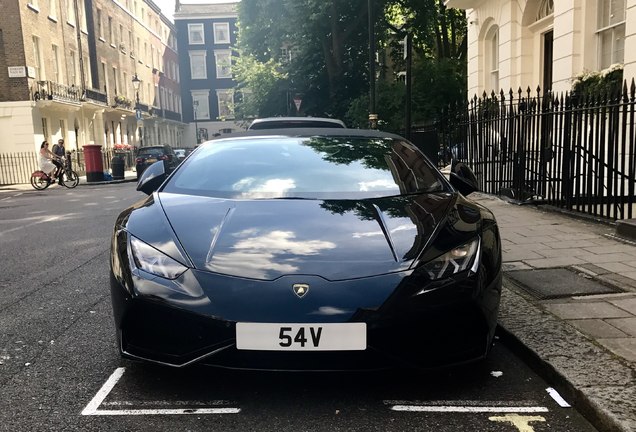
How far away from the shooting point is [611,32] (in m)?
10.4

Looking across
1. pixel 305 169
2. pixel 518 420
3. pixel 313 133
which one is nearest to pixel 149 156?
pixel 313 133

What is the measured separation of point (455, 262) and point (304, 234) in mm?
771

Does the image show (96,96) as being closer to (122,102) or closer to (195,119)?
(122,102)

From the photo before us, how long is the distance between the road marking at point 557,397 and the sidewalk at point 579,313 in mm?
29

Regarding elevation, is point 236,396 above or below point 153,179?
below

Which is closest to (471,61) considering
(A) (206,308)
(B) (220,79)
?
(A) (206,308)

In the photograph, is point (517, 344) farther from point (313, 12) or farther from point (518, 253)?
point (313, 12)

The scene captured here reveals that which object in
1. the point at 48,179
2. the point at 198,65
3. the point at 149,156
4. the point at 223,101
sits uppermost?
the point at 198,65

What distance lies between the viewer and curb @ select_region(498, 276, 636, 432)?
2.48m

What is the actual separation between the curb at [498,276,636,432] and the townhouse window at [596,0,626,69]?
27.1 ft

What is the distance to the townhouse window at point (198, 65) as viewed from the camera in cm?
6669

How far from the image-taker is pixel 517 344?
335cm

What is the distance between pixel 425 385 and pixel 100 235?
6556 millimetres

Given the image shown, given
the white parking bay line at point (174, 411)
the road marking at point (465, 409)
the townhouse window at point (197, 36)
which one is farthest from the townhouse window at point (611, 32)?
the townhouse window at point (197, 36)
